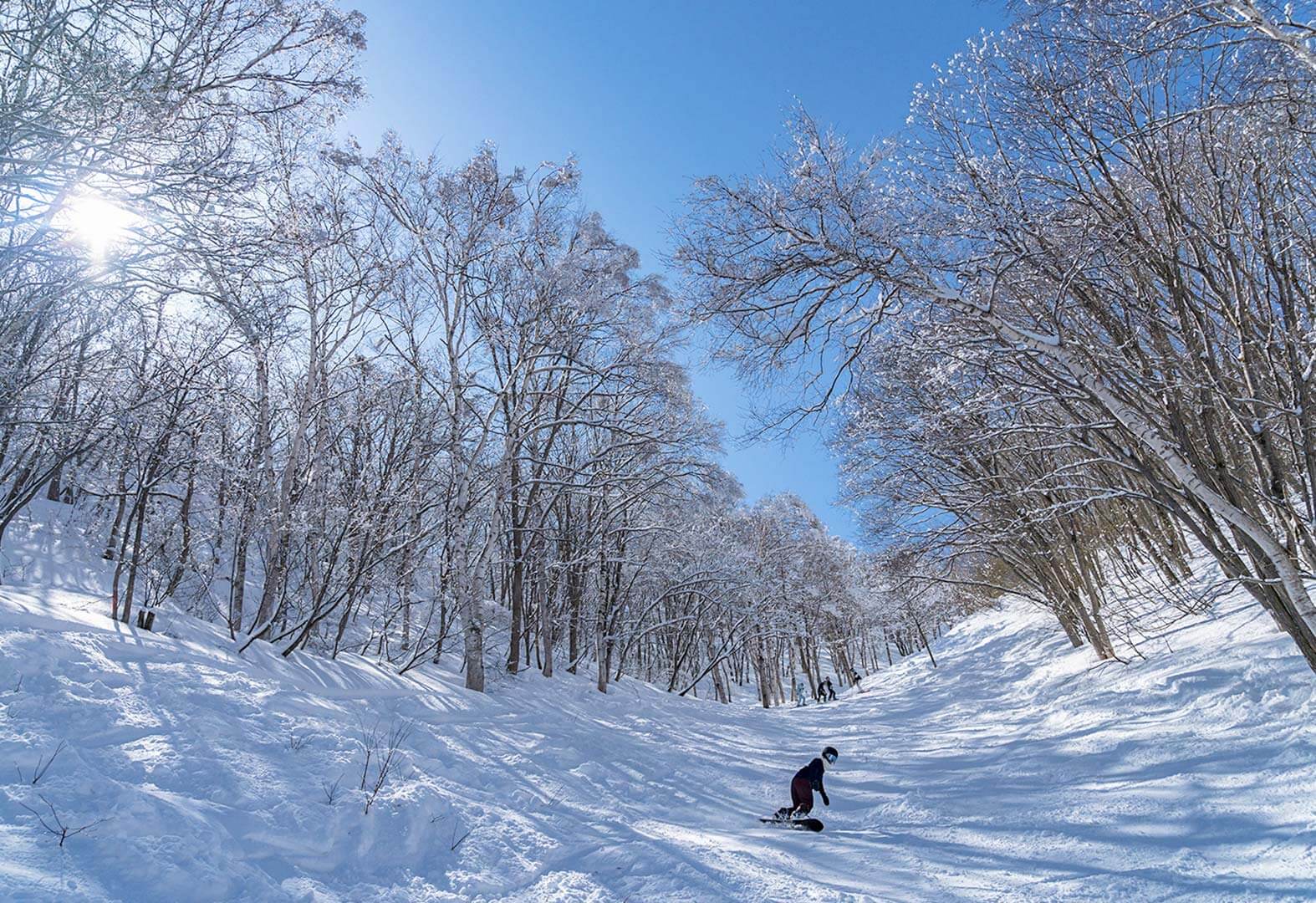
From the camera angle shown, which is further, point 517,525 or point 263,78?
point 517,525

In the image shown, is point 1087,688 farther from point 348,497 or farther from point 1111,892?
point 348,497

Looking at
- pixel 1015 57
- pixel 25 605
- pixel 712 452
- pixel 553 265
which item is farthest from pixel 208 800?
pixel 712 452

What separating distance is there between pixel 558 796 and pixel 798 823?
2405 millimetres

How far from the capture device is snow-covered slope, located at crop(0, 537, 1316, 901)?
10.9 feet

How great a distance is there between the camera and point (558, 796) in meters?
5.94


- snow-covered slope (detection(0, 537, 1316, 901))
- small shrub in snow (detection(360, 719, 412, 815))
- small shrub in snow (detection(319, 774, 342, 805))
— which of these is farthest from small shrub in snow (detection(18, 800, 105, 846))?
small shrub in snow (detection(360, 719, 412, 815))

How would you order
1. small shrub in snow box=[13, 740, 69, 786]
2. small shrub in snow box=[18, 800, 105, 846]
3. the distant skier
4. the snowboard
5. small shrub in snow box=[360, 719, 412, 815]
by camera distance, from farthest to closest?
the distant skier, the snowboard, small shrub in snow box=[360, 719, 412, 815], small shrub in snow box=[13, 740, 69, 786], small shrub in snow box=[18, 800, 105, 846]

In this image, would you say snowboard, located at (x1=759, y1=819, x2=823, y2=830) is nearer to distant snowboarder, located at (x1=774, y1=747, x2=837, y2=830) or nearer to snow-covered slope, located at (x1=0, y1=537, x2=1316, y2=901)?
distant snowboarder, located at (x1=774, y1=747, x2=837, y2=830)

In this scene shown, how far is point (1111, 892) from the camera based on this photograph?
12.2ft

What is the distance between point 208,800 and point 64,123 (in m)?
4.76

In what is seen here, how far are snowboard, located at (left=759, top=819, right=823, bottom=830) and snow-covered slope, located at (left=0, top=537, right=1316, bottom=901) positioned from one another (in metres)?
0.13

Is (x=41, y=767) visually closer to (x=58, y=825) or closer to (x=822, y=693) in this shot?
(x=58, y=825)

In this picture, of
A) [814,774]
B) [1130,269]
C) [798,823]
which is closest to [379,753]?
[798,823]

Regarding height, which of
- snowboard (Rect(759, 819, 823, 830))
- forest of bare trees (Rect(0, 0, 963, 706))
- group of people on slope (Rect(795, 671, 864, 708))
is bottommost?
group of people on slope (Rect(795, 671, 864, 708))
